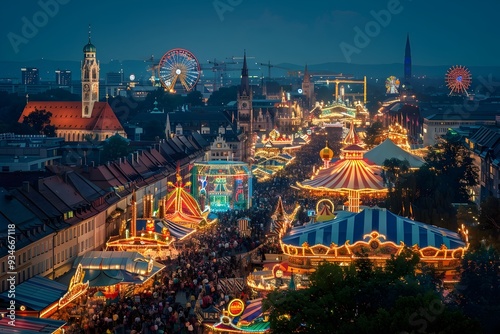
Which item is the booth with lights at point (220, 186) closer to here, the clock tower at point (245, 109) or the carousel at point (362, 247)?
the carousel at point (362, 247)

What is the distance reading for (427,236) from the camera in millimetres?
31344

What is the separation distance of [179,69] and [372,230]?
122849 millimetres

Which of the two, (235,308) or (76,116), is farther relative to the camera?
(76,116)

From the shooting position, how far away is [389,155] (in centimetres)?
6844

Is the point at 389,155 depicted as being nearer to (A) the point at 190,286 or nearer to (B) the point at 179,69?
(A) the point at 190,286

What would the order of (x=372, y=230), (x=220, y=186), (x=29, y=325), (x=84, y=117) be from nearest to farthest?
(x=29, y=325)
(x=372, y=230)
(x=220, y=186)
(x=84, y=117)

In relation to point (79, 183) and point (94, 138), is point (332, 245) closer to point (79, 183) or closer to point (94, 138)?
point (79, 183)

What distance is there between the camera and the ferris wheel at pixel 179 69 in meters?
152

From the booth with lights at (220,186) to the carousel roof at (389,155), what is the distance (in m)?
8.74

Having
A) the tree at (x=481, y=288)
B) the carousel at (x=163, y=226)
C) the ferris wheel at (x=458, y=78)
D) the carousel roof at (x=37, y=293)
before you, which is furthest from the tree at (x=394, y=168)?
the ferris wheel at (x=458, y=78)

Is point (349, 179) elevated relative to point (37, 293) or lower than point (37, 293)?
elevated

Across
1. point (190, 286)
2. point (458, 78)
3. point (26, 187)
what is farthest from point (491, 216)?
point (458, 78)

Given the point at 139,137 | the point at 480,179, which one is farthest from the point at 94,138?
the point at 480,179

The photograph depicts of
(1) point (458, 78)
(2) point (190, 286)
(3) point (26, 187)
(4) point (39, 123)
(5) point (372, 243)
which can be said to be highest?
(1) point (458, 78)
